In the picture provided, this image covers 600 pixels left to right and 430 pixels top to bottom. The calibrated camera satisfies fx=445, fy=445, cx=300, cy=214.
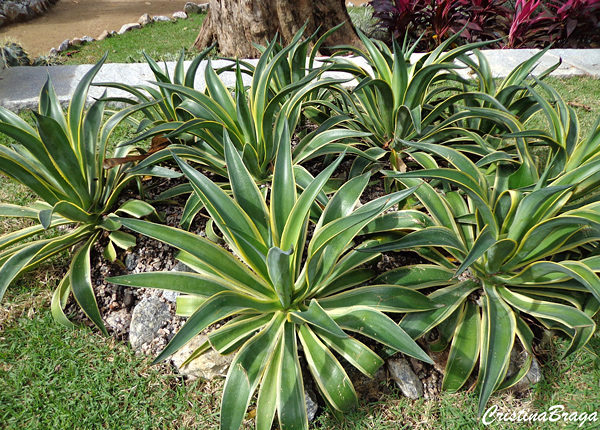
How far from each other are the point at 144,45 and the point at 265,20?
8.31ft

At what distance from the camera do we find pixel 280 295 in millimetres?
1641

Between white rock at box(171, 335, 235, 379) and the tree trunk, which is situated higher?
the tree trunk

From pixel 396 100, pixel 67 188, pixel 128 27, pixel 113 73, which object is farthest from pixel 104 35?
pixel 396 100

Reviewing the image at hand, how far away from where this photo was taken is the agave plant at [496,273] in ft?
5.48

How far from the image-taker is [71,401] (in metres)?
1.79

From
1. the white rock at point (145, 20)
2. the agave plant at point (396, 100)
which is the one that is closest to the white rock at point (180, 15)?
the white rock at point (145, 20)

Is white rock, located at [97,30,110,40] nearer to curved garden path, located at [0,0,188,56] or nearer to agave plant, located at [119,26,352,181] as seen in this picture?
curved garden path, located at [0,0,188,56]

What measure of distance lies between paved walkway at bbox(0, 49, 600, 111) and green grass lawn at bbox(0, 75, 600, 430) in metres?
2.64

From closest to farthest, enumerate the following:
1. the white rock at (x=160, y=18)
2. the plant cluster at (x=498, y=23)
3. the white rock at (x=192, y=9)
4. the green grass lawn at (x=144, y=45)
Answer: the plant cluster at (x=498, y=23) → the green grass lawn at (x=144, y=45) → the white rock at (x=160, y=18) → the white rock at (x=192, y=9)

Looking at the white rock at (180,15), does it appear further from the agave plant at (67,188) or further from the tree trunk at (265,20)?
the agave plant at (67,188)

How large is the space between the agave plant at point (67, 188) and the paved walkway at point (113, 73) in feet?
5.90

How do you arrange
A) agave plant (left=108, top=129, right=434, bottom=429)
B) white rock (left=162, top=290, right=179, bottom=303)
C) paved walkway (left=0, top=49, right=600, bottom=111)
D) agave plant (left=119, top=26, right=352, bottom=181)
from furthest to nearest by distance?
paved walkway (left=0, top=49, right=600, bottom=111), agave plant (left=119, top=26, right=352, bottom=181), white rock (left=162, top=290, right=179, bottom=303), agave plant (left=108, top=129, right=434, bottom=429)

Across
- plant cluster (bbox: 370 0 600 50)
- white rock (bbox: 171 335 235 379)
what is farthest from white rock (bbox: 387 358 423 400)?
plant cluster (bbox: 370 0 600 50)

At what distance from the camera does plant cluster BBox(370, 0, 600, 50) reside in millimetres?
5441
